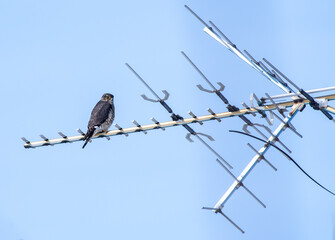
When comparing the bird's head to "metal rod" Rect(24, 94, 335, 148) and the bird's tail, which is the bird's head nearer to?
the bird's tail

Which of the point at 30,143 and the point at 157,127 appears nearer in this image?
the point at 157,127

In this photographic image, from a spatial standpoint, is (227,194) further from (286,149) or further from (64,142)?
(64,142)

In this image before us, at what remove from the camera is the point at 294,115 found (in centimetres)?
1625

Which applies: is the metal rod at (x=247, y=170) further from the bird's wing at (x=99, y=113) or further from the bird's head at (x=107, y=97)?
the bird's head at (x=107, y=97)

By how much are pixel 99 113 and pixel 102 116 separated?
0.29m

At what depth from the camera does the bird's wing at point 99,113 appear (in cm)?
2195

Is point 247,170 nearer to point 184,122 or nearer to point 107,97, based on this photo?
point 184,122

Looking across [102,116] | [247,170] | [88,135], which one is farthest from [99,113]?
[247,170]

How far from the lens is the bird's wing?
22.0 metres

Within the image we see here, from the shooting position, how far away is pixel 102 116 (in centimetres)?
2264

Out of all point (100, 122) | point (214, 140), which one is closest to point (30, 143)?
point (100, 122)

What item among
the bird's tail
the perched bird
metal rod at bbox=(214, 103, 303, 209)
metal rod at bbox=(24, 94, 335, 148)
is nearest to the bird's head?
the perched bird

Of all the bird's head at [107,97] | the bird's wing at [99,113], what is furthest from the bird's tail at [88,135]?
the bird's head at [107,97]

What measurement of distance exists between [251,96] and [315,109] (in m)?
1.39
